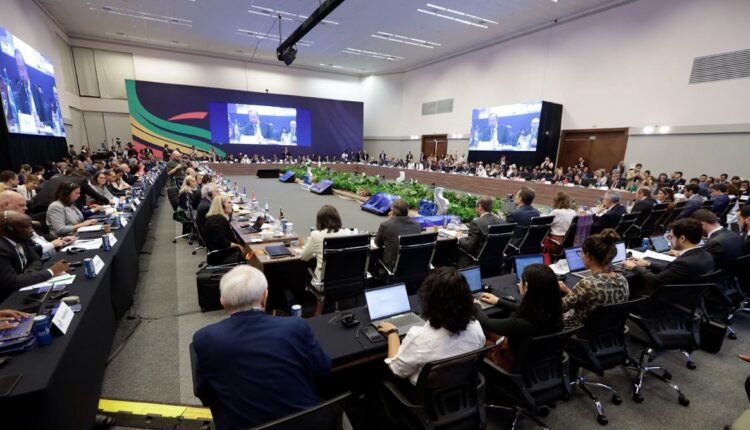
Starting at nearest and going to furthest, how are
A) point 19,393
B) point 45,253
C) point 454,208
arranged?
point 19,393 < point 45,253 < point 454,208

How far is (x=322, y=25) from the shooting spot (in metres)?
14.6

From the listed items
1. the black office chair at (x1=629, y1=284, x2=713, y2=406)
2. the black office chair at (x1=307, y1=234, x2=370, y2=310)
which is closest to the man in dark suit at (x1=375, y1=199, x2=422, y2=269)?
the black office chair at (x1=307, y1=234, x2=370, y2=310)

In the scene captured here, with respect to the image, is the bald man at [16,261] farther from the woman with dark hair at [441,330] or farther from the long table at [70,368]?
the woman with dark hair at [441,330]

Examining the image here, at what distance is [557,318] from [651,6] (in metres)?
14.3

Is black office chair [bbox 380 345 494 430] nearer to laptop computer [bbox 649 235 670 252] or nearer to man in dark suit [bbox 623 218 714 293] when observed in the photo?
man in dark suit [bbox 623 218 714 293]

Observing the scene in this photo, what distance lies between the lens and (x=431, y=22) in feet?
45.3

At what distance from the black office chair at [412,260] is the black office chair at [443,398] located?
1.87 metres

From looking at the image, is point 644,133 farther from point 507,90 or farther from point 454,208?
point 454,208

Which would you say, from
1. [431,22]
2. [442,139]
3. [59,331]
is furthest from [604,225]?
[442,139]

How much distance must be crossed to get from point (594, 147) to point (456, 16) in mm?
7568

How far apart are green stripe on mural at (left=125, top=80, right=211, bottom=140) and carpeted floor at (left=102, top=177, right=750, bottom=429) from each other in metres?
17.5

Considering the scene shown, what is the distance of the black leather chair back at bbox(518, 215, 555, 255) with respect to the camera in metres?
4.68

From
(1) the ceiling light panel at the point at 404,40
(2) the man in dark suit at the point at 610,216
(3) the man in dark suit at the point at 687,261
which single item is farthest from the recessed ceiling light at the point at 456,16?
(3) the man in dark suit at the point at 687,261

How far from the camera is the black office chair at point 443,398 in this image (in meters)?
1.64
